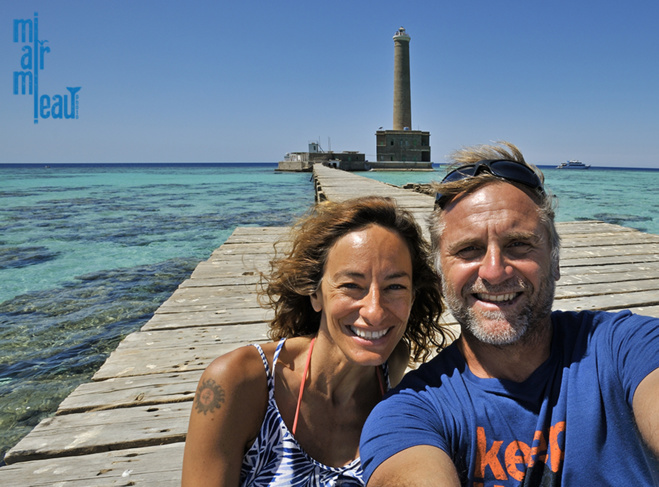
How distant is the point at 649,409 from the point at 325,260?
3.91 ft

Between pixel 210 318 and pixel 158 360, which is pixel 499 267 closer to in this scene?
pixel 158 360

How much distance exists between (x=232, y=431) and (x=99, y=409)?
1.17 metres

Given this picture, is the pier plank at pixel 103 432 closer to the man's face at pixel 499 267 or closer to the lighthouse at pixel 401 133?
the man's face at pixel 499 267

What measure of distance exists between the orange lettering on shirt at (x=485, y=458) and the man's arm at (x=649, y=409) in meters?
0.42

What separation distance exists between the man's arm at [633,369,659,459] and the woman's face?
77cm

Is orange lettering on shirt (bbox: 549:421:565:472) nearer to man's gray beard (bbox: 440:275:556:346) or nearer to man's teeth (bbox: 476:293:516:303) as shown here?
man's gray beard (bbox: 440:275:556:346)

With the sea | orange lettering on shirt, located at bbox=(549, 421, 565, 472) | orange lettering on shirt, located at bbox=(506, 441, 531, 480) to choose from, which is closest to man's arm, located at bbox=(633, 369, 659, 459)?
orange lettering on shirt, located at bbox=(549, 421, 565, 472)

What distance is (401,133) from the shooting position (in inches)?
2185

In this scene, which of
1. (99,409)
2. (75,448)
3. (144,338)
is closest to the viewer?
(75,448)

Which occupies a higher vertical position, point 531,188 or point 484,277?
point 531,188

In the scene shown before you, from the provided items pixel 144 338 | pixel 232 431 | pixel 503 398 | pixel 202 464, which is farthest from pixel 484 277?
pixel 144 338

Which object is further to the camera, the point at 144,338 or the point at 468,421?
the point at 144,338

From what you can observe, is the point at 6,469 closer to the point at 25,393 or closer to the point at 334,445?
the point at 334,445

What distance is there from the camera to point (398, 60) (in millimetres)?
55344
